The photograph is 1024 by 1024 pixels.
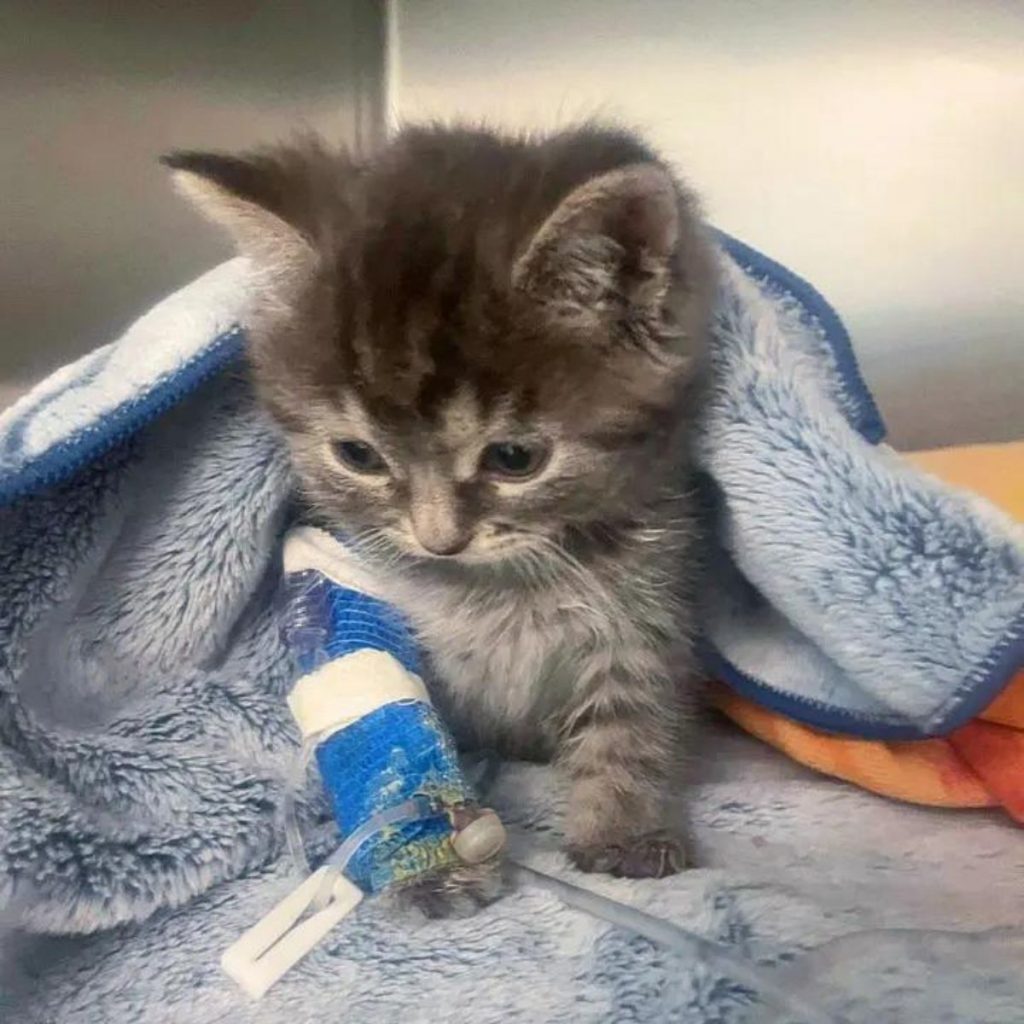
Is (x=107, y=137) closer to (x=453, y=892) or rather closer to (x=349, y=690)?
(x=349, y=690)

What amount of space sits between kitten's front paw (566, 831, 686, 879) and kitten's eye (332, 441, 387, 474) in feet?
1.08

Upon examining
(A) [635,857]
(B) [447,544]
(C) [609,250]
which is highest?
(C) [609,250]

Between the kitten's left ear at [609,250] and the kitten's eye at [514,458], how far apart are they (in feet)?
0.31

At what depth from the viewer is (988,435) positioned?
1.73 metres

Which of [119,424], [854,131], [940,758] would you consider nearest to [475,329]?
[119,424]

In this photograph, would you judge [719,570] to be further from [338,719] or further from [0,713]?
[0,713]

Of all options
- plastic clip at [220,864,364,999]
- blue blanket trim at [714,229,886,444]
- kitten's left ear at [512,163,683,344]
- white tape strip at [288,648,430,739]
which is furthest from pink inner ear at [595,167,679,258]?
plastic clip at [220,864,364,999]

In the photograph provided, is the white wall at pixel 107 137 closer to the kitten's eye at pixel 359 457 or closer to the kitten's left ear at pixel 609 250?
the kitten's eye at pixel 359 457

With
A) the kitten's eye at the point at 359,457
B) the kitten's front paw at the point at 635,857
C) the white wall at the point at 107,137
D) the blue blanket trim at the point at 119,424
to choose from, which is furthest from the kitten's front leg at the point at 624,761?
the white wall at the point at 107,137

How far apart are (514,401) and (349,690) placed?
26cm

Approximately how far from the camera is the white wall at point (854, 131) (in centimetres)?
164

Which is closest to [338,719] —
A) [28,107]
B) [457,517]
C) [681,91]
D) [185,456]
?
[457,517]

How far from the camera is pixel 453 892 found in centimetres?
98

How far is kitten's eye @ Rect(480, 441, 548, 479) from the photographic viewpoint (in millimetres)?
976
